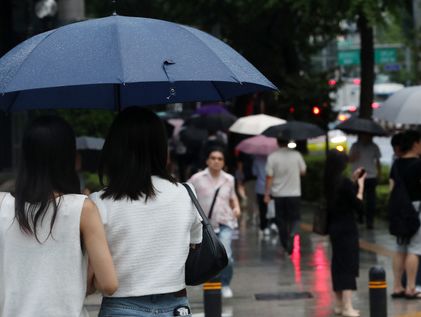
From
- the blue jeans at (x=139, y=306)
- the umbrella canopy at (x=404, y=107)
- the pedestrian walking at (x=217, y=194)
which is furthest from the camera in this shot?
the umbrella canopy at (x=404, y=107)

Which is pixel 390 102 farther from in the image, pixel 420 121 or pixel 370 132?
pixel 370 132

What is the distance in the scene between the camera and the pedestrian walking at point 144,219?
14.4 ft

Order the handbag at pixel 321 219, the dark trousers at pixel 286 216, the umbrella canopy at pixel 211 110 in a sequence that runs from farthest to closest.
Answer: the umbrella canopy at pixel 211 110 → the dark trousers at pixel 286 216 → the handbag at pixel 321 219

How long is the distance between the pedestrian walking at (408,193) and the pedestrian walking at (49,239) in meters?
6.93

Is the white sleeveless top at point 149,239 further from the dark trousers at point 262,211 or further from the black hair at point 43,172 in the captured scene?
the dark trousers at point 262,211

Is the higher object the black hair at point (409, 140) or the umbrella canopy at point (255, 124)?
the black hair at point (409, 140)

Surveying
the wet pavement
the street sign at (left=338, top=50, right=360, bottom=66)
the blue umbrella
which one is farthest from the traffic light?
the street sign at (left=338, top=50, right=360, bottom=66)

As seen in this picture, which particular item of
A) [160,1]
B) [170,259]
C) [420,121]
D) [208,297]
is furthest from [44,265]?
[160,1]

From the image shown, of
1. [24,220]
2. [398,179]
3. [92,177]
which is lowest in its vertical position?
[92,177]

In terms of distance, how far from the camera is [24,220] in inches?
166

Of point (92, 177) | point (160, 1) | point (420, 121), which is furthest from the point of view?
point (160, 1)

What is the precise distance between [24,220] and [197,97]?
174cm

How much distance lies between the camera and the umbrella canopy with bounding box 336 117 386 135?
17.5 meters

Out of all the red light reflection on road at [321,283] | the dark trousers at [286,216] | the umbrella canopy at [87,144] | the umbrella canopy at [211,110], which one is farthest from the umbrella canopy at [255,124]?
the umbrella canopy at [87,144]
